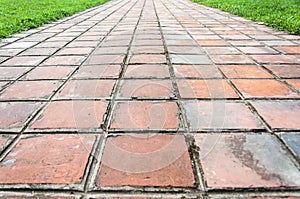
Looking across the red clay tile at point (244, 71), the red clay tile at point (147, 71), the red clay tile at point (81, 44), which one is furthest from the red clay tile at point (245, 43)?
the red clay tile at point (81, 44)

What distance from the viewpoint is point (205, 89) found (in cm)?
185

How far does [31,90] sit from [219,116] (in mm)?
1299

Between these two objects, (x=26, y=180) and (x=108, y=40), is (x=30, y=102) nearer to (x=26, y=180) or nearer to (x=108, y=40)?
(x=26, y=180)

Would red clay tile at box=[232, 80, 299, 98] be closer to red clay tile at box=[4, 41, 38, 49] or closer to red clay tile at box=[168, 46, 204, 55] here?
red clay tile at box=[168, 46, 204, 55]

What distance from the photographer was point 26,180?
1.06 meters

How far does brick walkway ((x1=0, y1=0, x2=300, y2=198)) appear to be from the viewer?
104cm

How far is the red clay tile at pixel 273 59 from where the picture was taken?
8.03 ft

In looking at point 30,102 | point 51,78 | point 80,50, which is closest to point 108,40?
point 80,50

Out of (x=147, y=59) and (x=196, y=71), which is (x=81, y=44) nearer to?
(x=147, y=59)

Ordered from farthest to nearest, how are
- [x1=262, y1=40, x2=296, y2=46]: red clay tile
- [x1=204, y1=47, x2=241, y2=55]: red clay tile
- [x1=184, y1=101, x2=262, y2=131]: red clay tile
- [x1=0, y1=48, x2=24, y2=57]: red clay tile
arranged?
[x1=262, y1=40, x2=296, y2=46]: red clay tile, [x1=0, y1=48, x2=24, y2=57]: red clay tile, [x1=204, y1=47, x2=241, y2=55]: red clay tile, [x1=184, y1=101, x2=262, y2=131]: red clay tile

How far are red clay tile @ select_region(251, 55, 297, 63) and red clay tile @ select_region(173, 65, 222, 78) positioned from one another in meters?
0.54

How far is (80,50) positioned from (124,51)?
493 mm

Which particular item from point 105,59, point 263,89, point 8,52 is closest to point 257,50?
point 263,89

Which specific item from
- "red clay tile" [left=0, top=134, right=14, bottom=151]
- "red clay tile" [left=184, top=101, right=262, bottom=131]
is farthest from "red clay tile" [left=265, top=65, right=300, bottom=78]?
"red clay tile" [left=0, top=134, right=14, bottom=151]
